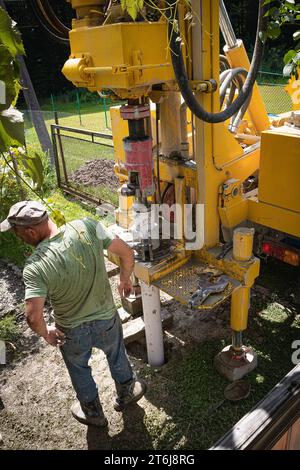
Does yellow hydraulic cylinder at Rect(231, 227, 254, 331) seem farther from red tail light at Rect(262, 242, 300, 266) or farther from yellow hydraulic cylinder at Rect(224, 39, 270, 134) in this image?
yellow hydraulic cylinder at Rect(224, 39, 270, 134)

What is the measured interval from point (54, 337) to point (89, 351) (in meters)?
0.35

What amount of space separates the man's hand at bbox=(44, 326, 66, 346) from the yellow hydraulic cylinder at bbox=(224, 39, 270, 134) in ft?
8.74

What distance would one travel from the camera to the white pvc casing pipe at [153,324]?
10.1ft

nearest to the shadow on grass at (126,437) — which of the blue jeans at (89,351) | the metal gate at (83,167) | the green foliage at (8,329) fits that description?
the blue jeans at (89,351)

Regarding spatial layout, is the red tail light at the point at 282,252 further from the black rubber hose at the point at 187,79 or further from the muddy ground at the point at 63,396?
the black rubber hose at the point at 187,79

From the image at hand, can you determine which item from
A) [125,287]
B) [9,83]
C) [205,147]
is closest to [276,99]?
[205,147]

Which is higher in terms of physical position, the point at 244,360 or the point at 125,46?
the point at 125,46

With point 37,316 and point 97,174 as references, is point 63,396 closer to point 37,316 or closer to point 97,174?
point 37,316

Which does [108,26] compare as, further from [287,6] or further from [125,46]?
[287,6]

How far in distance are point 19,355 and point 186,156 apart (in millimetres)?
2347

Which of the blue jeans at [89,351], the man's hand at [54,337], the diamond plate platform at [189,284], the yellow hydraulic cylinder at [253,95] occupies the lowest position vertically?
the blue jeans at [89,351]

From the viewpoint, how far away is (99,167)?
7801mm

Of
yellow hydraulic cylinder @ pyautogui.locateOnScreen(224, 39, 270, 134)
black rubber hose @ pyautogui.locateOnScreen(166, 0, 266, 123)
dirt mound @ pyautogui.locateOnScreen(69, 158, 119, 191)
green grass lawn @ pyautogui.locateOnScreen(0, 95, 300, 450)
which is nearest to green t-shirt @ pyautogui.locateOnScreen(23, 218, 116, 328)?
green grass lawn @ pyautogui.locateOnScreen(0, 95, 300, 450)

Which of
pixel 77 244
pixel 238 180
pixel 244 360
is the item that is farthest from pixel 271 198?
pixel 77 244
